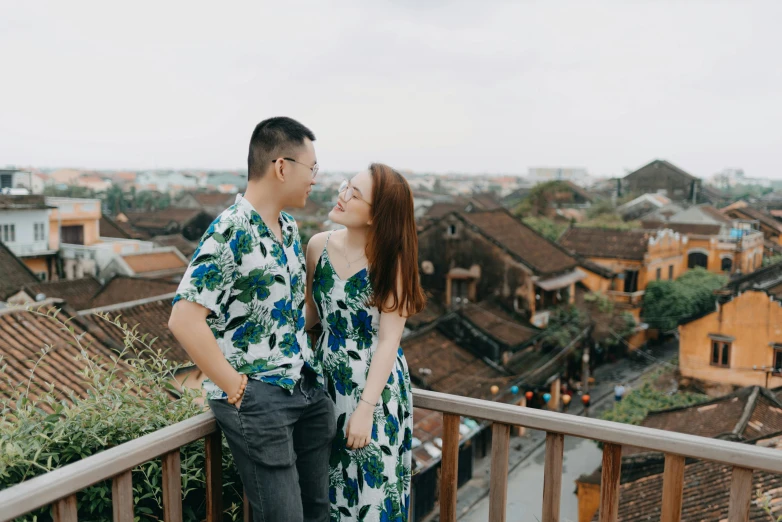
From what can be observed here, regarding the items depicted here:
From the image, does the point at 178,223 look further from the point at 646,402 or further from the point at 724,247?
the point at 646,402

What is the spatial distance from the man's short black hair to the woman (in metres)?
0.28

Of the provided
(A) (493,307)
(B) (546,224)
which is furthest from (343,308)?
(B) (546,224)

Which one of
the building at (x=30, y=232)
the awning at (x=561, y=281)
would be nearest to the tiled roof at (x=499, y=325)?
the awning at (x=561, y=281)

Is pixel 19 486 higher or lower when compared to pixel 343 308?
lower

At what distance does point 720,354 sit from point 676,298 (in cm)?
753

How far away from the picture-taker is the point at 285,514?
189 cm

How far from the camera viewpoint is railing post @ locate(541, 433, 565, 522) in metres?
2.08

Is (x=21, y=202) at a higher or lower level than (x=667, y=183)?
lower

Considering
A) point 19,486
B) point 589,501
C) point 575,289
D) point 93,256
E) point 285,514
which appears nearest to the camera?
point 19,486

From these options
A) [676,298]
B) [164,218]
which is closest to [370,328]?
[676,298]

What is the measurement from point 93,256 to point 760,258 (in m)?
24.9

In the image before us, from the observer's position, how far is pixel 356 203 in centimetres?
219

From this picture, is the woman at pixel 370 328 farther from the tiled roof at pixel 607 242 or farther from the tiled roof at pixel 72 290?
the tiled roof at pixel 607 242

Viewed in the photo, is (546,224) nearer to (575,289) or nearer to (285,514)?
(575,289)
